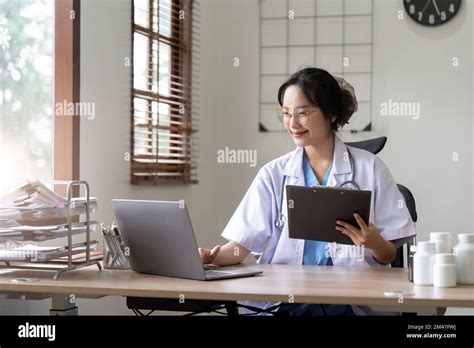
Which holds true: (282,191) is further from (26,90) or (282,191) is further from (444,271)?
(26,90)

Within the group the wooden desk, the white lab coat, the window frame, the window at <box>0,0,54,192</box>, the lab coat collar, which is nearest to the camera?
the wooden desk

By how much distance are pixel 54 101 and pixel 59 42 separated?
0.26 metres

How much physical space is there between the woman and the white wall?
1.77 metres

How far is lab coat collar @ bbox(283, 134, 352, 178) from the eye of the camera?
2643mm

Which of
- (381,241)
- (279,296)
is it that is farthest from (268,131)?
(279,296)

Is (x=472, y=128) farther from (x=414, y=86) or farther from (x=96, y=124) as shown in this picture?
(x=96, y=124)

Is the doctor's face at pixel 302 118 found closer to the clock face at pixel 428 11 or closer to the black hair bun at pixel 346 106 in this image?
the black hair bun at pixel 346 106

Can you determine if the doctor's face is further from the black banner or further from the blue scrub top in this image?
the black banner

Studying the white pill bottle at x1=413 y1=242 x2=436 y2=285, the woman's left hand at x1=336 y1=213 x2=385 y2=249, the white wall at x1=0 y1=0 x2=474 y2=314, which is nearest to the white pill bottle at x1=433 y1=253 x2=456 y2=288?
the white pill bottle at x1=413 y1=242 x2=436 y2=285

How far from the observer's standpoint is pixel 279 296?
6.21 ft

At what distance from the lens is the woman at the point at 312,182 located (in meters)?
2.55

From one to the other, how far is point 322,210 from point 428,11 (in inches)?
115

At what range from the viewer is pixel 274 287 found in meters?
2.01

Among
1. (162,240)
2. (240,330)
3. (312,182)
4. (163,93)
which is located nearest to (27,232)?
(162,240)
